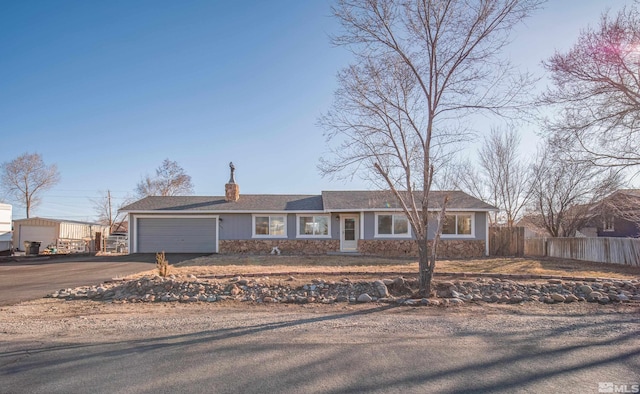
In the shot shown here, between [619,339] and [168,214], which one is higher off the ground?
[168,214]

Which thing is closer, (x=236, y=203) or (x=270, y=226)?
(x=270, y=226)

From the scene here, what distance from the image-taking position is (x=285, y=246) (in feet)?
64.2

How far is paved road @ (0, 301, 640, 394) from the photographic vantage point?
358cm

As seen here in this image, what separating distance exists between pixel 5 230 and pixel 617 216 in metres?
35.1

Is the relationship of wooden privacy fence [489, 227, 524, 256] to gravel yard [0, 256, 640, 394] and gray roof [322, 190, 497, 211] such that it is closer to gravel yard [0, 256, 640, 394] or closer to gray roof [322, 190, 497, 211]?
gray roof [322, 190, 497, 211]

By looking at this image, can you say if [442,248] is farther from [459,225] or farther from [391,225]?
[391,225]

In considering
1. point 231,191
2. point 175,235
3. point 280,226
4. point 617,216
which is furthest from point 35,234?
point 617,216

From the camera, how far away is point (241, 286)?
8727mm

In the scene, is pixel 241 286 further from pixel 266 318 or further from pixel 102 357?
pixel 102 357

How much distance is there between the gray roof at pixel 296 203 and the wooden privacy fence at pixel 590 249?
3.73 m

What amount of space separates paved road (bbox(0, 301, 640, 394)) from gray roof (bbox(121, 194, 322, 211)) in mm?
14054

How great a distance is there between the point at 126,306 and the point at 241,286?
2373mm

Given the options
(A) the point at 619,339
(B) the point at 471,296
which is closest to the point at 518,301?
(B) the point at 471,296

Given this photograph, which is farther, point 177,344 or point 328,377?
point 177,344
